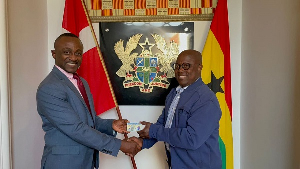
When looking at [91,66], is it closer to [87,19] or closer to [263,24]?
[87,19]

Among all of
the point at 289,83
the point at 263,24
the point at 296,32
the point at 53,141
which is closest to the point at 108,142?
the point at 53,141

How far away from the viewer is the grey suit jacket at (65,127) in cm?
162

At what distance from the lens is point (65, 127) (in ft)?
5.33

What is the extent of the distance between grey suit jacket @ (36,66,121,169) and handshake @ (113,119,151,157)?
16 centimetres

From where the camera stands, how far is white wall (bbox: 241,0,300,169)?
1.65 meters

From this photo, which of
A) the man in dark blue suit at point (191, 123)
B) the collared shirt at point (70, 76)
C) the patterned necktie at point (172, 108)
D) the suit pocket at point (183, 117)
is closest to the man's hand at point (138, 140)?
the man in dark blue suit at point (191, 123)

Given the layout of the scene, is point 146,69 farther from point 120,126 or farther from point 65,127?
point 65,127

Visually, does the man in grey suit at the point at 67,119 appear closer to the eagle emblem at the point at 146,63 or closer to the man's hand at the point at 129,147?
the man's hand at the point at 129,147

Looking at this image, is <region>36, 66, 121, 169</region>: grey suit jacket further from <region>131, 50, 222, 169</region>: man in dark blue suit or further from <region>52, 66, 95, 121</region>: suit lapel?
<region>131, 50, 222, 169</region>: man in dark blue suit

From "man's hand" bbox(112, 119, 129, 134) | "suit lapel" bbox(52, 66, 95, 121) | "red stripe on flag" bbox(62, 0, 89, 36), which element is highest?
"red stripe on flag" bbox(62, 0, 89, 36)

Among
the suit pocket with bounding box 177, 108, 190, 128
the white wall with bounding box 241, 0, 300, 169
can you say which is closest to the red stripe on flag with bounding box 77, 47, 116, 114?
the suit pocket with bounding box 177, 108, 190, 128

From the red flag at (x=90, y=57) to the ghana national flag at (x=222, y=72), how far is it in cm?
90

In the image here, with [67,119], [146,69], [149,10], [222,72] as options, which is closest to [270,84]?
[222,72]

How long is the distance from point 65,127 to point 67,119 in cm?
5
